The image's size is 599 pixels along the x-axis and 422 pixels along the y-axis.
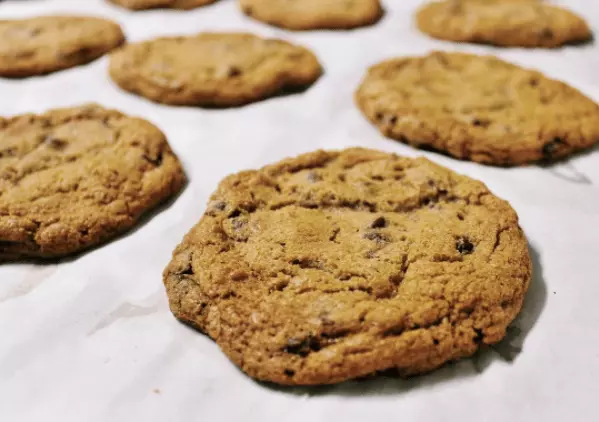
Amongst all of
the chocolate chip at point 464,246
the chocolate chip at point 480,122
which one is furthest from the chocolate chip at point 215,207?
the chocolate chip at point 480,122

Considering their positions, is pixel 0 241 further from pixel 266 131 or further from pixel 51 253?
pixel 266 131

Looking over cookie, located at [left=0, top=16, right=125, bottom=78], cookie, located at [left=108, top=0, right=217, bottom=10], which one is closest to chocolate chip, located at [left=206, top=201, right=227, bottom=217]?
cookie, located at [left=0, top=16, right=125, bottom=78]

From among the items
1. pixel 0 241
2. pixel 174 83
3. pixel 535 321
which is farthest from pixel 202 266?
pixel 174 83

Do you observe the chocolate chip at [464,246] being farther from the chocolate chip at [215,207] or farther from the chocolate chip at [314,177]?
the chocolate chip at [215,207]

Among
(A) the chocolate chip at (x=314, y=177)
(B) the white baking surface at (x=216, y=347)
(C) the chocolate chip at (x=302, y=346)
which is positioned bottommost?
(B) the white baking surface at (x=216, y=347)

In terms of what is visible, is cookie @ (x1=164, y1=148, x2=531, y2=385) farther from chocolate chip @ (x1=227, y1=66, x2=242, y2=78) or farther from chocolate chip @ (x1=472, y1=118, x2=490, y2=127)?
chocolate chip @ (x1=227, y1=66, x2=242, y2=78)

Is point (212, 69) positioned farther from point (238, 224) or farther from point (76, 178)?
point (238, 224)

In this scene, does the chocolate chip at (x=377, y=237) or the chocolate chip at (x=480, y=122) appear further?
the chocolate chip at (x=480, y=122)

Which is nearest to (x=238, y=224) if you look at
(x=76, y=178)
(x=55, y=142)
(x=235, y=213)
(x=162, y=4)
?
(x=235, y=213)
